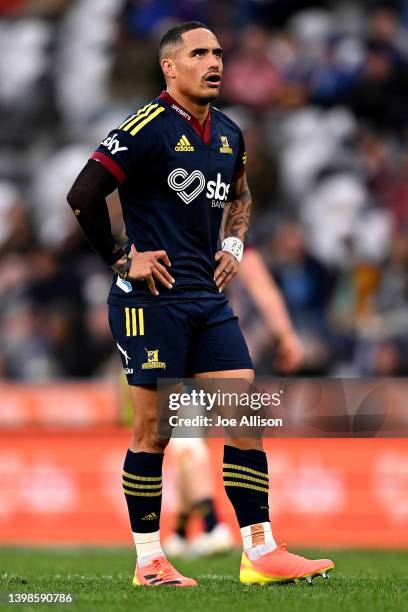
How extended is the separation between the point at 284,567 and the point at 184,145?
1767mm

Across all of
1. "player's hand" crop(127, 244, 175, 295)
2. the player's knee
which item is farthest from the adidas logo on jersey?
the player's knee

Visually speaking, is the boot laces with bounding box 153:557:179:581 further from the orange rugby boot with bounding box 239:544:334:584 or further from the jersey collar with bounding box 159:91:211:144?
the jersey collar with bounding box 159:91:211:144

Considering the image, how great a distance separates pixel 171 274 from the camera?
5.21 metres

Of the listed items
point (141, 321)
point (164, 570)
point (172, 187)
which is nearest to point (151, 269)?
point (141, 321)

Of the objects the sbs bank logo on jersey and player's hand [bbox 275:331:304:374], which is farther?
player's hand [bbox 275:331:304:374]

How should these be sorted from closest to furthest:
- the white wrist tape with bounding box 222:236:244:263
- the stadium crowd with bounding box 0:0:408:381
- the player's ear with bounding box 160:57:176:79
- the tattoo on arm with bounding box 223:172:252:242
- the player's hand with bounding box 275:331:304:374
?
the player's ear with bounding box 160:57:176:79 → the white wrist tape with bounding box 222:236:244:263 → the tattoo on arm with bounding box 223:172:252:242 → the player's hand with bounding box 275:331:304:374 → the stadium crowd with bounding box 0:0:408:381

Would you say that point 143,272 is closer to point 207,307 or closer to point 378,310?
point 207,307

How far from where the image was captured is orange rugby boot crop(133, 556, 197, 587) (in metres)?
5.20

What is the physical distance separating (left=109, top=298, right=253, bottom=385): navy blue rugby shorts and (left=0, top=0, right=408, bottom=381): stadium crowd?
224 inches

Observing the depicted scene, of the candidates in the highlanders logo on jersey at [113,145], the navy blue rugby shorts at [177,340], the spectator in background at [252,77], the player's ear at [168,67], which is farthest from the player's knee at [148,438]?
the spectator in background at [252,77]

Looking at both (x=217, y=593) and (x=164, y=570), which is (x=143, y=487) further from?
(x=217, y=593)

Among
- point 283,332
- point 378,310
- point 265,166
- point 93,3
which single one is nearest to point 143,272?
point 283,332

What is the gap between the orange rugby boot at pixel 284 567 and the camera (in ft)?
16.8

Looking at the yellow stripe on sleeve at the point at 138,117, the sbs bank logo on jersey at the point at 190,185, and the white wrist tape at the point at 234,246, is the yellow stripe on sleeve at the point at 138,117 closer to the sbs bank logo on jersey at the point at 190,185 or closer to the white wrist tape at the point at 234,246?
the sbs bank logo on jersey at the point at 190,185
